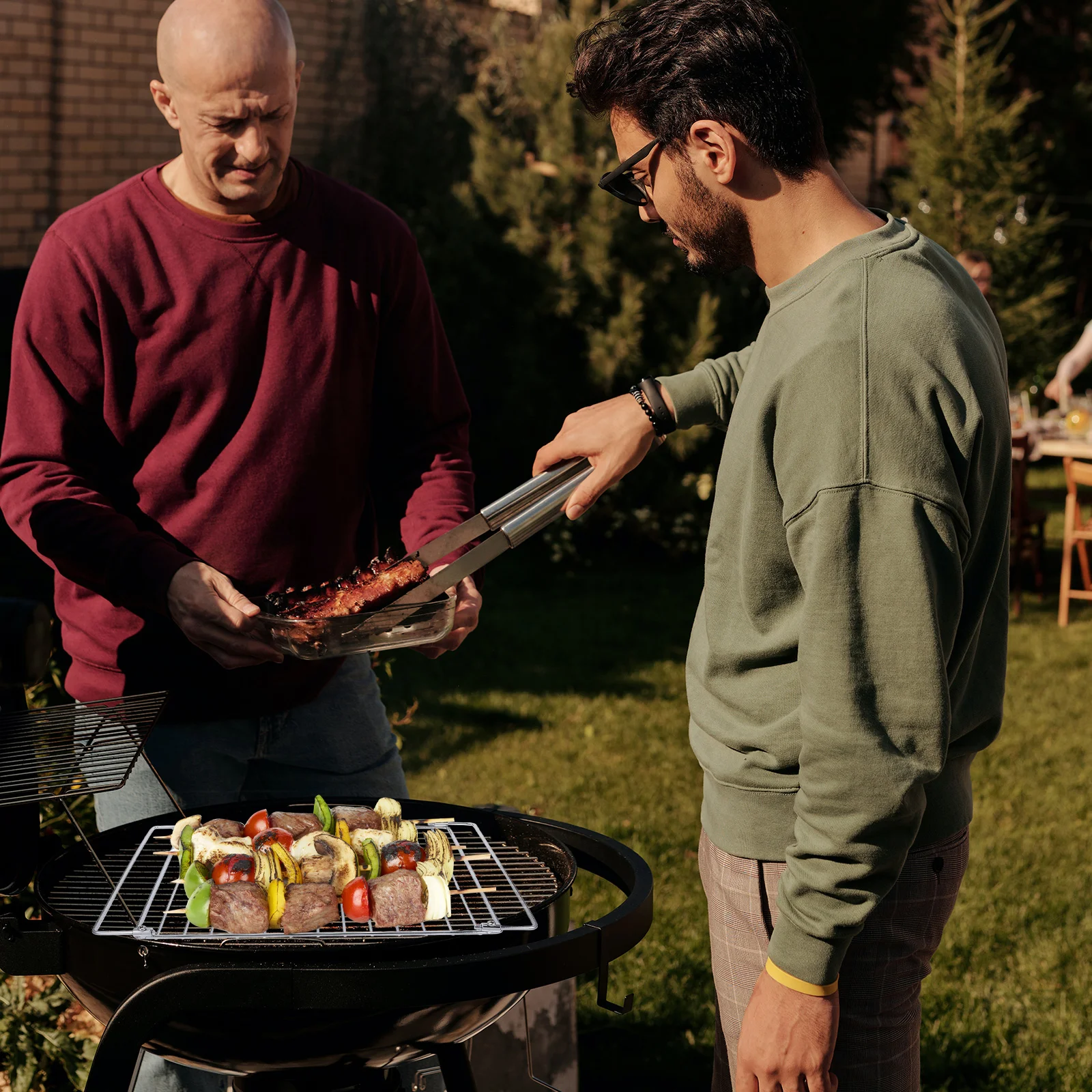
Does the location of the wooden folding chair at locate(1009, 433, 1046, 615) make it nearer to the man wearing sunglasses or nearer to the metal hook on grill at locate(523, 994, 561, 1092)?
the metal hook on grill at locate(523, 994, 561, 1092)

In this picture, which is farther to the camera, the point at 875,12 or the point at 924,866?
the point at 875,12

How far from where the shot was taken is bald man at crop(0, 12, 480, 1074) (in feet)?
7.49

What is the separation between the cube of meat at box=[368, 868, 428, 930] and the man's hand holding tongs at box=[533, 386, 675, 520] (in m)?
0.61

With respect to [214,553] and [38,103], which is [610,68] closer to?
[214,553]

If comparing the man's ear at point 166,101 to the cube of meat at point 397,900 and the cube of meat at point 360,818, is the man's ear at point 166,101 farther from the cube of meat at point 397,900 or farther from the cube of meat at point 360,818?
the cube of meat at point 397,900

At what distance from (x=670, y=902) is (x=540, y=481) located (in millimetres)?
2593

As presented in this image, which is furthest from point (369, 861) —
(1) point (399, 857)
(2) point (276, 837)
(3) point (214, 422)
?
(3) point (214, 422)

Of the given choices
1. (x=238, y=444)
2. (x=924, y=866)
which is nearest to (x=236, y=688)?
(x=238, y=444)

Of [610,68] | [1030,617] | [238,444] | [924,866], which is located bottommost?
[1030,617]

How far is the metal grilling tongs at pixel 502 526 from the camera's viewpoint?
201 cm

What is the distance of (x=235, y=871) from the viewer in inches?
74.5

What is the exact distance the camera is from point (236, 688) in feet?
8.04

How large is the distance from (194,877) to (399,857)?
309 mm

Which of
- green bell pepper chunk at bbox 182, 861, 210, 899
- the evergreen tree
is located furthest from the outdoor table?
green bell pepper chunk at bbox 182, 861, 210, 899
